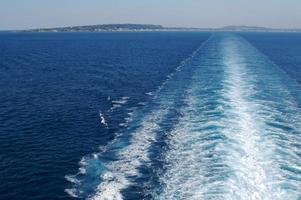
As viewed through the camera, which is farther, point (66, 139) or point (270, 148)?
point (66, 139)

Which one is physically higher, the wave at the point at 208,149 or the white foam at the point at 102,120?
the wave at the point at 208,149

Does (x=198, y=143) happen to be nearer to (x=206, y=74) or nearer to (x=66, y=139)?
(x=66, y=139)

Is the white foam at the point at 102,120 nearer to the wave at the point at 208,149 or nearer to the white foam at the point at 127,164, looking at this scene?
the wave at the point at 208,149

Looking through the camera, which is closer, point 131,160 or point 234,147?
point 131,160

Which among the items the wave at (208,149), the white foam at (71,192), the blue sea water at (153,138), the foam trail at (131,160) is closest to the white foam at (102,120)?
the blue sea water at (153,138)

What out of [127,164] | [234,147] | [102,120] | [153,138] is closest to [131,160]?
[127,164]

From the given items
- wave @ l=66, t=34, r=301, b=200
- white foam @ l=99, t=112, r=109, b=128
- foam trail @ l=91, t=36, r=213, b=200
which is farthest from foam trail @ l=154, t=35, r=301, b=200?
white foam @ l=99, t=112, r=109, b=128

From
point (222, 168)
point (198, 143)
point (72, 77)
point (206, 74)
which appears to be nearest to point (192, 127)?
point (198, 143)

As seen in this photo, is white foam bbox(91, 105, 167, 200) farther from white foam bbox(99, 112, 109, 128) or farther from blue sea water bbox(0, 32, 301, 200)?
white foam bbox(99, 112, 109, 128)

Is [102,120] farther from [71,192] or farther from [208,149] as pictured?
[71,192]
